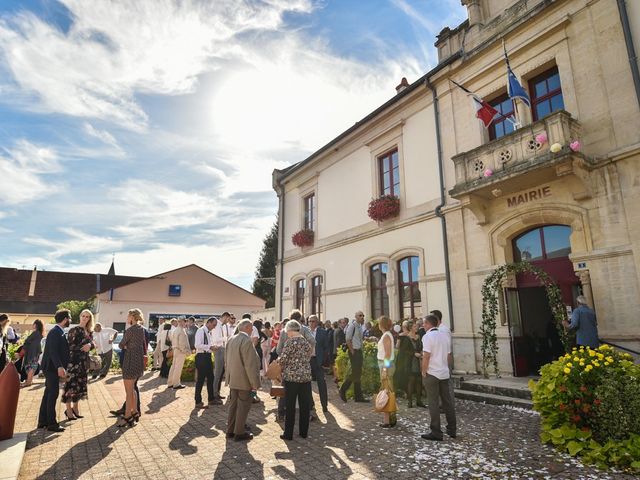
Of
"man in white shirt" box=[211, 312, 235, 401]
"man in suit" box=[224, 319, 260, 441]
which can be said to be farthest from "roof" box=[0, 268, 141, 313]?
"man in suit" box=[224, 319, 260, 441]

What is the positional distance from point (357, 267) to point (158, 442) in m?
10.0

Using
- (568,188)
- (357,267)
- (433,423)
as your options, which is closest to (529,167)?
(568,188)

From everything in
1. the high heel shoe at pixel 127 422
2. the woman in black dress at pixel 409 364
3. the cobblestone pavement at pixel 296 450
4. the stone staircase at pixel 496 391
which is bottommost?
the cobblestone pavement at pixel 296 450

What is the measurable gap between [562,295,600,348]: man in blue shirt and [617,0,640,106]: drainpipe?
14.2 feet

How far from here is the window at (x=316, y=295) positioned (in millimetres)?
17047

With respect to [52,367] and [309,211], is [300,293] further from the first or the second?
[52,367]

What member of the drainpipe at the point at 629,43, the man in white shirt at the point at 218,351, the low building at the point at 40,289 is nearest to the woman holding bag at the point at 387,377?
the man in white shirt at the point at 218,351

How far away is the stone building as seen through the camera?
8.03 meters

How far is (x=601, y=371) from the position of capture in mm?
5129

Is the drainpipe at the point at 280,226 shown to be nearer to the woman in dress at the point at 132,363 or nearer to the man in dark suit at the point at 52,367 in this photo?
the woman in dress at the point at 132,363

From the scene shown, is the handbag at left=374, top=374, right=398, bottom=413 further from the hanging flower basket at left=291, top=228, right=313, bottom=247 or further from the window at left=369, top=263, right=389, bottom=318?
the hanging flower basket at left=291, top=228, right=313, bottom=247

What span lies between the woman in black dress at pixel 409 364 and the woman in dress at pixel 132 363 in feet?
16.1

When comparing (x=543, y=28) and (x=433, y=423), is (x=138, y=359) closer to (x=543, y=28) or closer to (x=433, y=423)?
(x=433, y=423)

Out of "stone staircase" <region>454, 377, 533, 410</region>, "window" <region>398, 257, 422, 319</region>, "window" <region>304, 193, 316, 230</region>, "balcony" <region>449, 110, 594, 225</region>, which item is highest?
"window" <region>304, 193, 316, 230</region>
